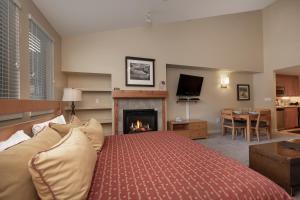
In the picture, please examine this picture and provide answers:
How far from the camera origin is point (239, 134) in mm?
5062

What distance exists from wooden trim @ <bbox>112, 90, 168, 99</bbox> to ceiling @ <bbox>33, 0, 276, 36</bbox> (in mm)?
1477

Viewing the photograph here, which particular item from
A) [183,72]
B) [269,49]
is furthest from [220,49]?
[269,49]

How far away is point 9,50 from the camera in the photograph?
1659 millimetres

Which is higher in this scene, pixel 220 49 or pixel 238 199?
pixel 220 49

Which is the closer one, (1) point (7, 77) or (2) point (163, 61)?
(1) point (7, 77)

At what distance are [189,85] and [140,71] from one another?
5.37 ft

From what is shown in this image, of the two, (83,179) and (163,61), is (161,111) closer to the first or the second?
(163,61)

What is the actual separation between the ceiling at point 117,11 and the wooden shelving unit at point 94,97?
1.08 metres

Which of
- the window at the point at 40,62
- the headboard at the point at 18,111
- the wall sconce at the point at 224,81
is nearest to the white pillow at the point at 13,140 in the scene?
the headboard at the point at 18,111

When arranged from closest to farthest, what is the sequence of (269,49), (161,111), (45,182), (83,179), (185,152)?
(45,182)
(83,179)
(185,152)
(161,111)
(269,49)

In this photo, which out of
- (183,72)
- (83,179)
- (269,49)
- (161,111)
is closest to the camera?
(83,179)

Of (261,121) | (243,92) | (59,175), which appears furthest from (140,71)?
(243,92)

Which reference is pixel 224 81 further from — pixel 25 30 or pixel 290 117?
pixel 25 30

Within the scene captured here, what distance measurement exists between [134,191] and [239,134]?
199 inches
